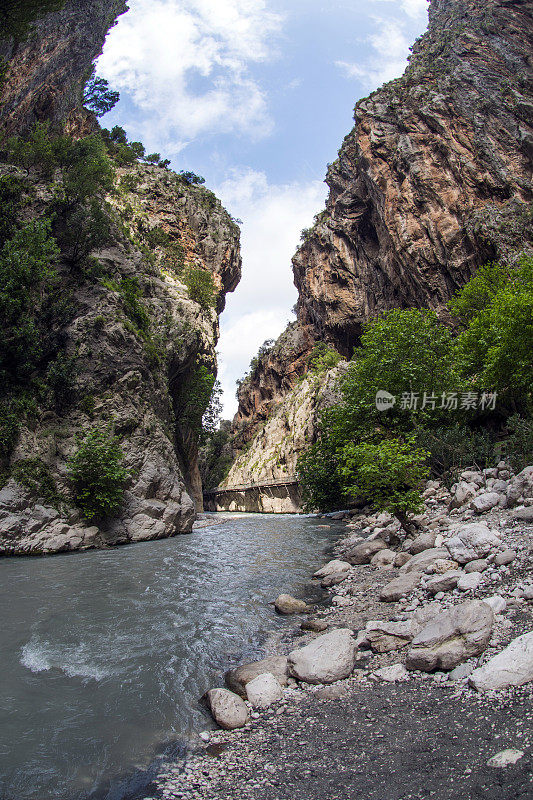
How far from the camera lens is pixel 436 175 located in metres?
41.9

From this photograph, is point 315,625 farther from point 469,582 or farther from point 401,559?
point 401,559

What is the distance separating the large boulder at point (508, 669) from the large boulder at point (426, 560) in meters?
3.45

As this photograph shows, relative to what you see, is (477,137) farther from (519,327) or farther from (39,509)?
(39,509)

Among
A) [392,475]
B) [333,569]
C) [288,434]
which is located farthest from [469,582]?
[288,434]

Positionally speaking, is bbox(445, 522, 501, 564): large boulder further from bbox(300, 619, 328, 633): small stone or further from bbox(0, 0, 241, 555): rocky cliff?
bbox(0, 0, 241, 555): rocky cliff

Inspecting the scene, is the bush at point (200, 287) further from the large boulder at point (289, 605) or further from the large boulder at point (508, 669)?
the large boulder at point (508, 669)

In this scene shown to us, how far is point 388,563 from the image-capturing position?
9.41m

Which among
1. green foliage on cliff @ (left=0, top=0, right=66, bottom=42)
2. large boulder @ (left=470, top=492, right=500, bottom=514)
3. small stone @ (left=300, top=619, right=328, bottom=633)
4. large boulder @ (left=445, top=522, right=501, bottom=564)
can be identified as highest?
green foliage on cliff @ (left=0, top=0, right=66, bottom=42)

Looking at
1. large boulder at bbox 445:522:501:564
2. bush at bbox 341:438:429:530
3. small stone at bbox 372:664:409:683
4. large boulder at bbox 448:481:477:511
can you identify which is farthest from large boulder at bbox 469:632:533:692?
large boulder at bbox 448:481:477:511

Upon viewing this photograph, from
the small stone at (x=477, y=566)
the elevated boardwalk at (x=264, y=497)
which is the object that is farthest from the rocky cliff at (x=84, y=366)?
the elevated boardwalk at (x=264, y=497)

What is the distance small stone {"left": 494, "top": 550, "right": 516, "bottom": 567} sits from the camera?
246 inches

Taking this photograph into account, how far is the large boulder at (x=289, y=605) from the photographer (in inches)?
293

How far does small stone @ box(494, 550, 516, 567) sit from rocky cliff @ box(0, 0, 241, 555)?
14.4 m

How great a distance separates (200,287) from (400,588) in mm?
36743
